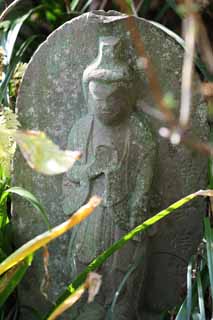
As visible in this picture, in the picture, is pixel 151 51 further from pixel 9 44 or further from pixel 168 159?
pixel 9 44

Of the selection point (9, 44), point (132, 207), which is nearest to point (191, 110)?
point (132, 207)

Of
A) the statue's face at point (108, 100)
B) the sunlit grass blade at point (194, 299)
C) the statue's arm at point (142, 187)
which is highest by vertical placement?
A: the statue's face at point (108, 100)

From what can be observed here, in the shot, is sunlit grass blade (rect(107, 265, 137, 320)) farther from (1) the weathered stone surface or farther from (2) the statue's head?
(2) the statue's head

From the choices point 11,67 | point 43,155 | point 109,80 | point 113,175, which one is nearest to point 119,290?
point 113,175

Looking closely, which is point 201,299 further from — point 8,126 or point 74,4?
point 74,4

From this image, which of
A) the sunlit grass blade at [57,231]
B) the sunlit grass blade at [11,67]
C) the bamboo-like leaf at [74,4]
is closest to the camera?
the sunlit grass blade at [57,231]

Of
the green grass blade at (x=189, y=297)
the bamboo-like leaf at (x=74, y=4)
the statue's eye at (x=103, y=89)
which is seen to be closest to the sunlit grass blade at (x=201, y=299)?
the green grass blade at (x=189, y=297)

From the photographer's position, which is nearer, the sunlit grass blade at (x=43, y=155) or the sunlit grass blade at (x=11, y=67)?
the sunlit grass blade at (x=43, y=155)

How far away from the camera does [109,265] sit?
1.71 m

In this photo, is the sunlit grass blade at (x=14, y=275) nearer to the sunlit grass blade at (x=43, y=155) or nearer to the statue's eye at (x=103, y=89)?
the statue's eye at (x=103, y=89)

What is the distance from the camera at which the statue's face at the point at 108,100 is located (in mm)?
1605

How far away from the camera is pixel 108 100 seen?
63.5 inches

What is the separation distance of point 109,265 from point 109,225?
96mm

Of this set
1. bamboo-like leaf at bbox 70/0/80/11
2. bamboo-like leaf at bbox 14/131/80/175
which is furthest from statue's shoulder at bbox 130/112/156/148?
bamboo-like leaf at bbox 70/0/80/11
